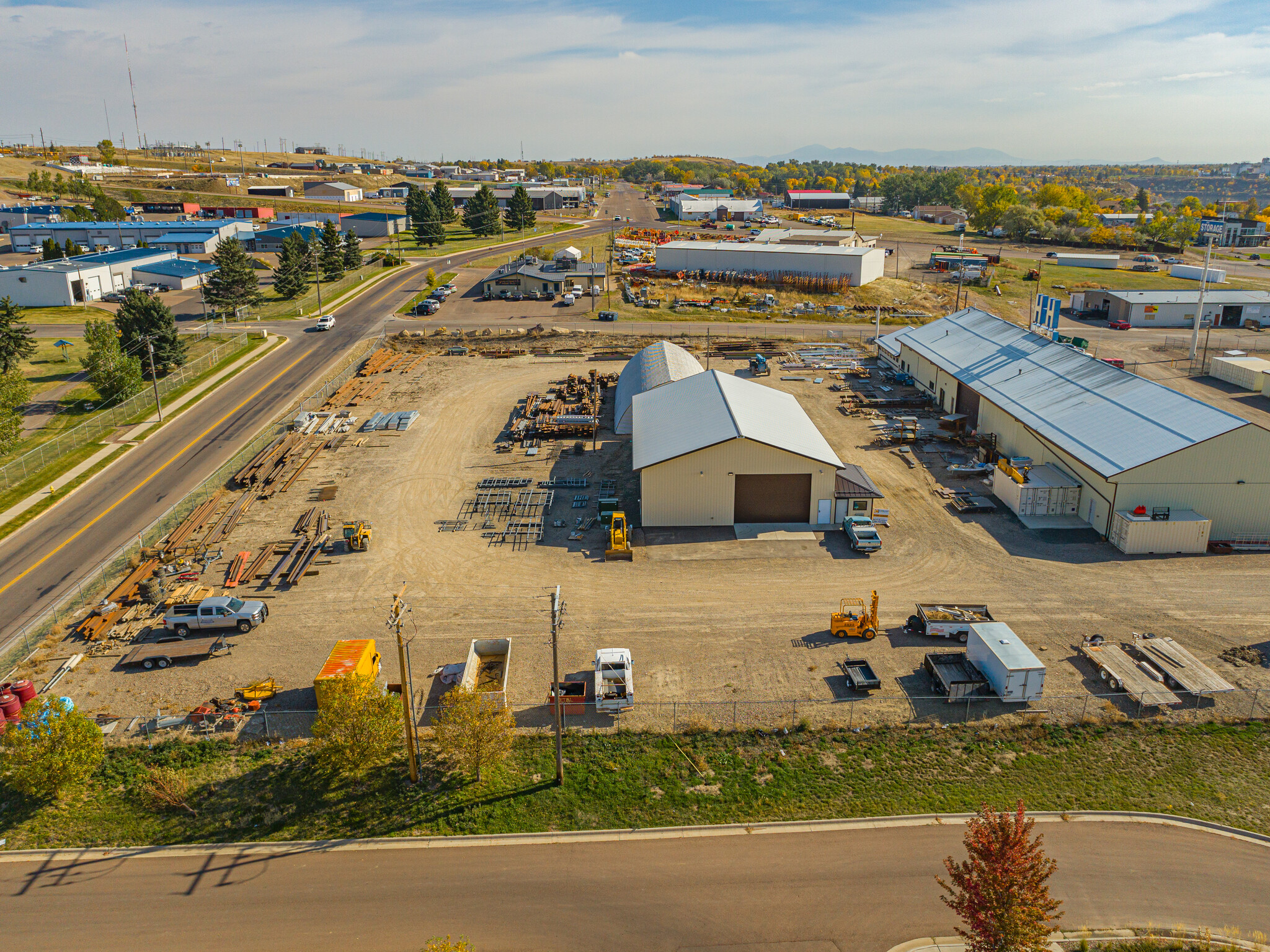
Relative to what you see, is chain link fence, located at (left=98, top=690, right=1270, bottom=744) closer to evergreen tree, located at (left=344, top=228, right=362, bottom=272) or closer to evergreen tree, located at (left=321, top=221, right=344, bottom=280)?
evergreen tree, located at (left=321, top=221, right=344, bottom=280)

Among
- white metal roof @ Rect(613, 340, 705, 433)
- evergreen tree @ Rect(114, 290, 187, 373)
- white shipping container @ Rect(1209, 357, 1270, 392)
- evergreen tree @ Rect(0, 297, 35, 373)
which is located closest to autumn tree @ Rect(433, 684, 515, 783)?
white metal roof @ Rect(613, 340, 705, 433)

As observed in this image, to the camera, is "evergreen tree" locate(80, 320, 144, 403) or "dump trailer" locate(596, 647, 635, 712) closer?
"dump trailer" locate(596, 647, 635, 712)

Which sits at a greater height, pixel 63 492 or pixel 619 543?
pixel 63 492

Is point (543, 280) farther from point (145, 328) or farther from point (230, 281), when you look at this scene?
point (145, 328)

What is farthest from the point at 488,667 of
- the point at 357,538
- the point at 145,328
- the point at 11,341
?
the point at 11,341

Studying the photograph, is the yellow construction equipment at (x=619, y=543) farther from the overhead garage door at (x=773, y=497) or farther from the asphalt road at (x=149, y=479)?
the asphalt road at (x=149, y=479)

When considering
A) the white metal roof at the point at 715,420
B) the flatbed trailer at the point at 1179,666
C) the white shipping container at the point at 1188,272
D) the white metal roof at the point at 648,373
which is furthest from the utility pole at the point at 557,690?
the white shipping container at the point at 1188,272
